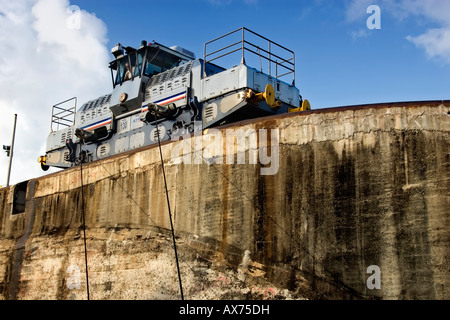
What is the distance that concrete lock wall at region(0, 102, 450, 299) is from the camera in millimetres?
9477

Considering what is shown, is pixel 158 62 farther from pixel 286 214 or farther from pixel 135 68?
pixel 286 214

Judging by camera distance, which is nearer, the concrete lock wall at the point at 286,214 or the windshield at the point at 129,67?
the concrete lock wall at the point at 286,214

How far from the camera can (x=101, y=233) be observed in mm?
14711

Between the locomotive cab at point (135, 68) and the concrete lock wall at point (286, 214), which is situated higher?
the locomotive cab at point (135, 68)

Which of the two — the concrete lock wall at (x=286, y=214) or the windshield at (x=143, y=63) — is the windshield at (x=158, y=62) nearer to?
the windshield at (x=143, y=63)

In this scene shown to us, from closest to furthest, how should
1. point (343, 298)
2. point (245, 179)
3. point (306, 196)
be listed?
point (343, 298) → point (306, 196) → point (245, 179)

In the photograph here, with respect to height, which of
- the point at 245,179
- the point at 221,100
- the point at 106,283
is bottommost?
the point at 106,283

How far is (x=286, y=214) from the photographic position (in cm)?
1077

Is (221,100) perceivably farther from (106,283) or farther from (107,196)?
(106,283)

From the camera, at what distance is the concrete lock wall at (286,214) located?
9.48m

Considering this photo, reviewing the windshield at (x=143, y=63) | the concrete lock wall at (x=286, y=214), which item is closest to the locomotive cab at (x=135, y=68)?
the windshield at (x=143, y=63)

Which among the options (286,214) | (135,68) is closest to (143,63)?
(135,68)
